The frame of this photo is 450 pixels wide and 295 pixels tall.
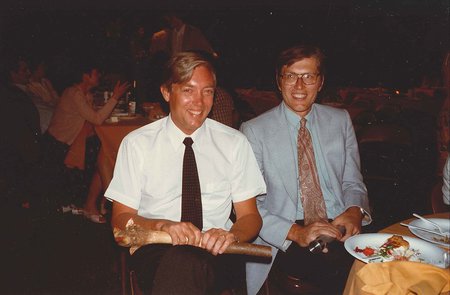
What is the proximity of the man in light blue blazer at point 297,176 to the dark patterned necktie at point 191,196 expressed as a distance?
0.37m

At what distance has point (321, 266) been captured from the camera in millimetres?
2146

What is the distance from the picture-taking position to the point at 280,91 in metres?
2.52

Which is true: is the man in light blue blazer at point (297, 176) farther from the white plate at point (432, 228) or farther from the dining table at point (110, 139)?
the dining table at point (110, 139)

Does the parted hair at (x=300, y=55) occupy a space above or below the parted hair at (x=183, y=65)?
above

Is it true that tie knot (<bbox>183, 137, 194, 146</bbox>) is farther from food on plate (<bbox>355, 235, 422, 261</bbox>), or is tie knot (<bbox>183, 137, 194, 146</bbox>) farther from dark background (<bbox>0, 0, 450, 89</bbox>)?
dark background (<bbox>0, 0, 450, 89</bbox>)

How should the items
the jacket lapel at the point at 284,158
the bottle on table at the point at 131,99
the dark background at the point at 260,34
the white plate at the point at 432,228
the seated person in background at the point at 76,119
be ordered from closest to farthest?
1. the white plate at the point at 432,228
2. the jacket lapel at the point at 284,158
3. the seated person in background at the point at 76,119
4. the bottle on table at the point at 131,99
5. the dark background at the point at 260,34

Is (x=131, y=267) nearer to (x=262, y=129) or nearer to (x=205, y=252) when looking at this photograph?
(x=205, y=252)

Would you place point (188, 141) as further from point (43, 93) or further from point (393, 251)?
point (43, 93)

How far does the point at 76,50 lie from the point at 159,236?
7561 millimetres

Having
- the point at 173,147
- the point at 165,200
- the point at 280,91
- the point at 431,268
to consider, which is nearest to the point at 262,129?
the point at 280,91

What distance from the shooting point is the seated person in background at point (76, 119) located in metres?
4.68

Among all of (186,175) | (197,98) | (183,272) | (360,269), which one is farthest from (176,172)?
(360,269)

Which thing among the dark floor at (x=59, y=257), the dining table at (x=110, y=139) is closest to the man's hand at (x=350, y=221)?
the dark floor at (x=59, y=257)

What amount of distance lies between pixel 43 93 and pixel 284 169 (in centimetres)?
553
